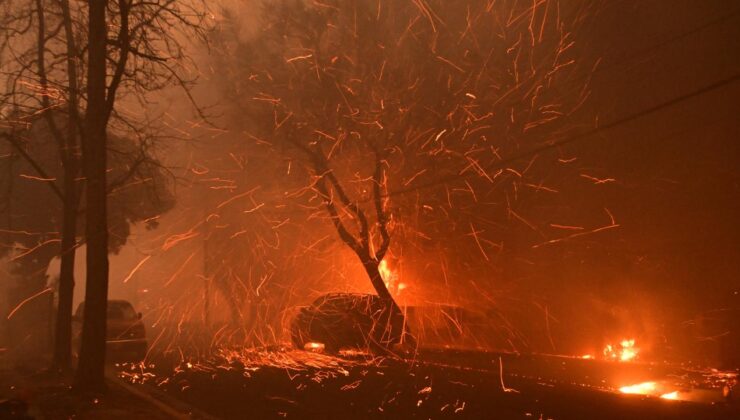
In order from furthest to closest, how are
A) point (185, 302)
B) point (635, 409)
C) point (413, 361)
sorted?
point (185, 302) → point (413, 361) → point (635, 409)

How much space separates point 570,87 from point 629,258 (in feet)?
17.5

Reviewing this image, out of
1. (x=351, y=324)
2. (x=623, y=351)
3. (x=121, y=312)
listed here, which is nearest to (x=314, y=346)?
(x=351, y=324)

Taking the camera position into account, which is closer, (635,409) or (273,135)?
(635,409)

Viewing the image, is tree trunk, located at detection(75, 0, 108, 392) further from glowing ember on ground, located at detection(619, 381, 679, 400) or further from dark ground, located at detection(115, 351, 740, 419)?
glowing ember on ground, located at detection(619, 381, 679, 400)

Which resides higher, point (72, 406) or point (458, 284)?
point (458, 284)

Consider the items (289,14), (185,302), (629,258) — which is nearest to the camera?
(289,14)

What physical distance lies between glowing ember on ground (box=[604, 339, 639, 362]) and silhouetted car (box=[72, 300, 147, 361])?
12.3 metres

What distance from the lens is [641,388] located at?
32.5ft

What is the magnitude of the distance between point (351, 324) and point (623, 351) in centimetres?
647

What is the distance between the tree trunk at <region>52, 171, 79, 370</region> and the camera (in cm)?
1512

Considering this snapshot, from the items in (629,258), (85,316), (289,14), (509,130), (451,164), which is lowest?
(85,316)

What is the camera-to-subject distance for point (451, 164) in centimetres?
1845

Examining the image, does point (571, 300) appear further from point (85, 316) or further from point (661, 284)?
point (85, 316)

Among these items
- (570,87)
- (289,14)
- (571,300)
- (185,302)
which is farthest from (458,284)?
(185,302)
